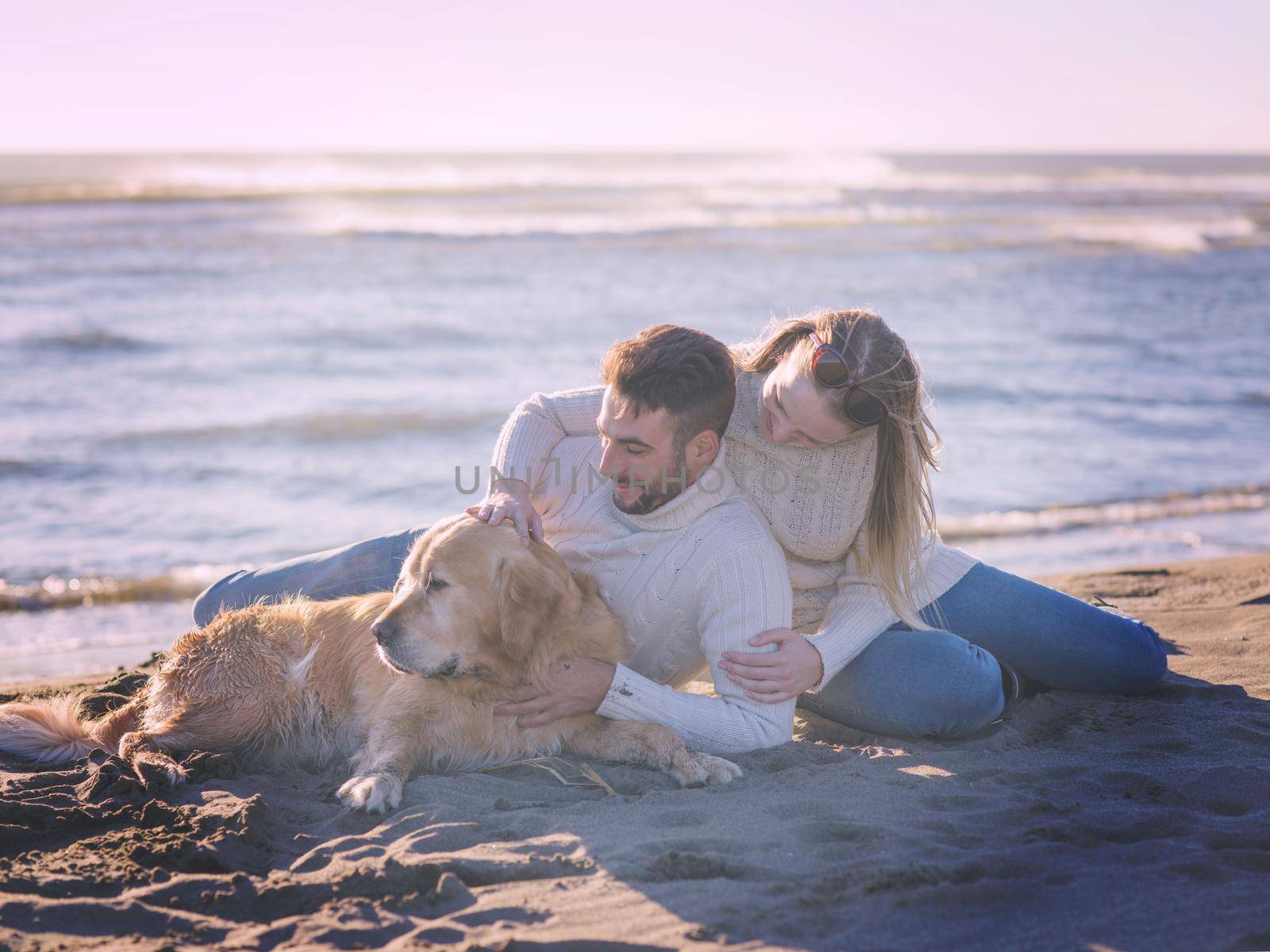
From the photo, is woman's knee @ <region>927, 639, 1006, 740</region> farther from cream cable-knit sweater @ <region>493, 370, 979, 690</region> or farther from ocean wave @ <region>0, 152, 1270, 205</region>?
ocean wave @ <region>0, 152, 1270, 205</region>

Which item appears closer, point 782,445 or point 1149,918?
point 1149,918

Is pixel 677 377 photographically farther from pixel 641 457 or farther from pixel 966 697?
pixel 966 697

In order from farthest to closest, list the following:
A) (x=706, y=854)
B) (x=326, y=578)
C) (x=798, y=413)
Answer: (x=326, y=578) → (x=798, y=413) → (x=706, y=854)

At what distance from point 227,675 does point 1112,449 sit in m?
7.82

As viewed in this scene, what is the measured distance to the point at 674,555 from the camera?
11.2 ft

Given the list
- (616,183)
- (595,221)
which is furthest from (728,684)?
(616,183)

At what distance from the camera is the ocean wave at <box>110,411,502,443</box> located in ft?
29.2

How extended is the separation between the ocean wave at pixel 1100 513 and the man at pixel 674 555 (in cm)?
389

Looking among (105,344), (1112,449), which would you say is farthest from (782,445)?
(105,344)

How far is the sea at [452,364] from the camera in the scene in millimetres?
6711

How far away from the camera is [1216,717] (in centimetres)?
371

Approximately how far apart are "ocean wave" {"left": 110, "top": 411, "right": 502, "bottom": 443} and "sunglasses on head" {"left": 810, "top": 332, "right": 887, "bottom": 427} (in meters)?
6.43

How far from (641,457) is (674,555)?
0.36 metres

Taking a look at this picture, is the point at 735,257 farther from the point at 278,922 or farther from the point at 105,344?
the point at 278,922
